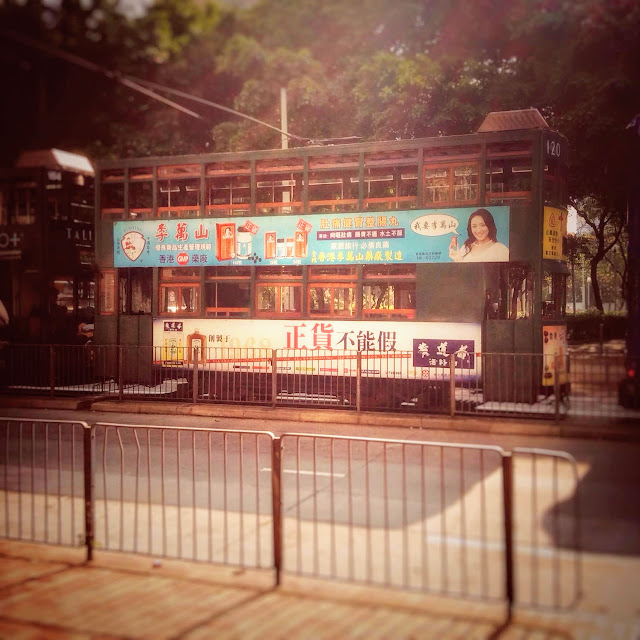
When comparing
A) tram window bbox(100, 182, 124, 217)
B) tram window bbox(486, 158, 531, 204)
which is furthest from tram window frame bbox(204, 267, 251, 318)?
tram window bbox(486, 158, 531, 204)

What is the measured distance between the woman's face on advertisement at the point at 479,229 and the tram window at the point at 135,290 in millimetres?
6662

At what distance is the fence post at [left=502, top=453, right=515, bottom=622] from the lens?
426 cm

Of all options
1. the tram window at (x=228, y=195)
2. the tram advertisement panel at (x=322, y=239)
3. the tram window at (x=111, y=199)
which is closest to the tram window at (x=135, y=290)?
the tram advertisement panel at (x=322, y=239)

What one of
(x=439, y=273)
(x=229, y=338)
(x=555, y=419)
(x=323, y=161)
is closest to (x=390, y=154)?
(x=323, y=161)

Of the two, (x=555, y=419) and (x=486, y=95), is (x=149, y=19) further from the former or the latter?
(x=486, y=95)

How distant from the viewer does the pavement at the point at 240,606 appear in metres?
4.05

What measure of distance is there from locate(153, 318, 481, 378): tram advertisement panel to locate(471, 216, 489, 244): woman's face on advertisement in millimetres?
1510

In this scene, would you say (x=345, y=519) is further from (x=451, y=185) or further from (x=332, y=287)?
(x=451, y=185)

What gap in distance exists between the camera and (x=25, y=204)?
15617 millimetres

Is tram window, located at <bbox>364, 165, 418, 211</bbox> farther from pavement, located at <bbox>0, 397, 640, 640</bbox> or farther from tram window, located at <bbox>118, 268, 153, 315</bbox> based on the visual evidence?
pavement, located at <bbox>0, 397, 640, 640</bbox>

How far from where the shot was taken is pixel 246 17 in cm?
1086

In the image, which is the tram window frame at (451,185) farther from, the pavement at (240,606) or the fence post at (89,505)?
the fence post at (89,505)

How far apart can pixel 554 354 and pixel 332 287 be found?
13.6 feet

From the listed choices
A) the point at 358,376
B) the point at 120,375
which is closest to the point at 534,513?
the point at 358,376
